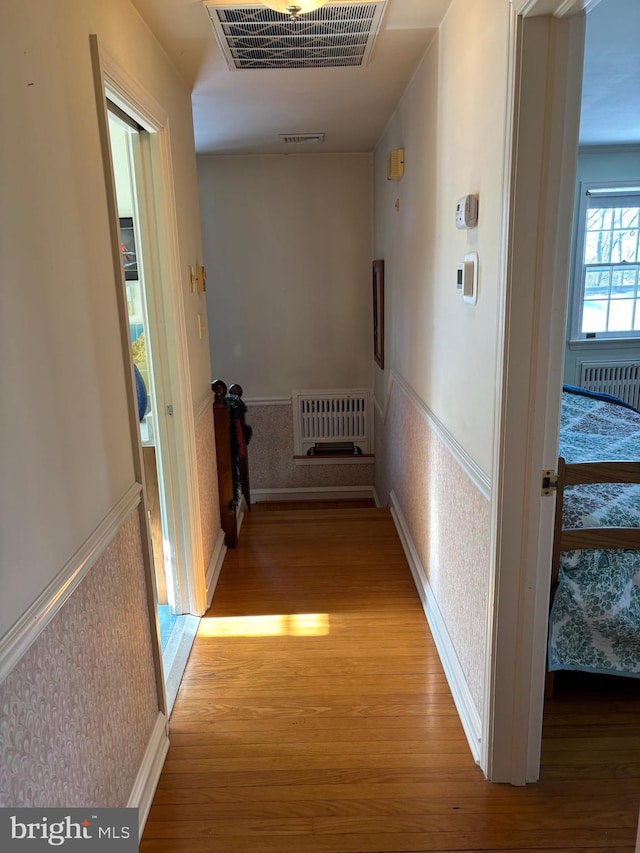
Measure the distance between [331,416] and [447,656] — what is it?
10.0 feet

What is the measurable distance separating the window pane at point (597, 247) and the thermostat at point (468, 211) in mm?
3875

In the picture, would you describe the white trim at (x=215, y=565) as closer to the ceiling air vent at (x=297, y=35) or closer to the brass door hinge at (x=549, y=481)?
the brass door hinge at (x=549, y=481)

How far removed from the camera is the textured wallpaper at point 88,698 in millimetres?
1047

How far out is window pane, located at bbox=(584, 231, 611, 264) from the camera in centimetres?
512

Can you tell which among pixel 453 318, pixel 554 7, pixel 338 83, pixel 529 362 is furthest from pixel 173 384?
pixel 554 7

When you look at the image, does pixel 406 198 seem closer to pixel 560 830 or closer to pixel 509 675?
pixel 509 675

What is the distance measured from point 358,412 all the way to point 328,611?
2.64m

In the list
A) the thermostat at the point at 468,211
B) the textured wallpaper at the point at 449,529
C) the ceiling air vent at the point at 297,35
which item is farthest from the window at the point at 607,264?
the thermostat at the point at 468,211

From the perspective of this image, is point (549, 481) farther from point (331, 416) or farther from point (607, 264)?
point (607, 264)

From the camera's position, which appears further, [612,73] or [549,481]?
[612,73]

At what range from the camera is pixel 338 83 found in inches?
111

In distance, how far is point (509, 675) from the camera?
5.54 ft

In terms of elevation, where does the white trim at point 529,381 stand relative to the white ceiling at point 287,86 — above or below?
below

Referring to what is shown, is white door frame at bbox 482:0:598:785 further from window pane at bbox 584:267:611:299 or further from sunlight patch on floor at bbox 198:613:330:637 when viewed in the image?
window pane at bbox 584:267:611:299
